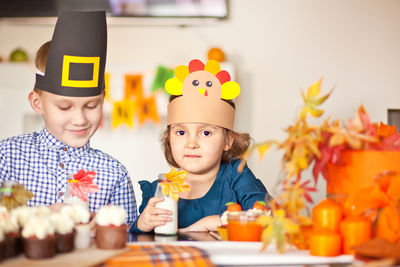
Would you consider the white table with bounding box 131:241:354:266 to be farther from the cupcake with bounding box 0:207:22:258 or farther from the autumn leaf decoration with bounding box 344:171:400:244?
the cupcake with bounding box 0:207:22:258

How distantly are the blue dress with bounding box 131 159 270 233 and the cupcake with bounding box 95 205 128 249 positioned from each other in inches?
25.7

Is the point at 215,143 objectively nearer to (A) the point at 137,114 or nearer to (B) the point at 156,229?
(B) the point at 156,229

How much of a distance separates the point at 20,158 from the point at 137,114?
1.54 m

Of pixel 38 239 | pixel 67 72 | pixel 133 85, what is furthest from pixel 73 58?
pixel 133 85

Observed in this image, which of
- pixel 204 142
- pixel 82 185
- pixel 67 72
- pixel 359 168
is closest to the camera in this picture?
pixel 359 168

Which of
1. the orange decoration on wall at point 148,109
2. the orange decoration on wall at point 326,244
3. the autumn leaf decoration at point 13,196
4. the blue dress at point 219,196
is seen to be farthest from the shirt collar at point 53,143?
the orange decoration on wall at point 148,109

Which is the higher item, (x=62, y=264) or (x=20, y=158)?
(x=20, y=158)

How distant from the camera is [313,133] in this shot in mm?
875

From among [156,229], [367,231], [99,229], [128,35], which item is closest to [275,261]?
[367,231]

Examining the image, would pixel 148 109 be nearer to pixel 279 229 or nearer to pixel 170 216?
pixel 170 216

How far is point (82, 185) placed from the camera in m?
1.12

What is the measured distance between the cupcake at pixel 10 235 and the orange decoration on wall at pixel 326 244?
471 mm

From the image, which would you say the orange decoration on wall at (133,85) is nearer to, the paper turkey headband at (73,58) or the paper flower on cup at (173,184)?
the paper turkey headband at (73,58)

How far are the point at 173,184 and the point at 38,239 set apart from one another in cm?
45
